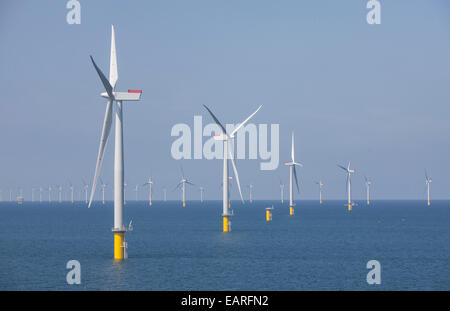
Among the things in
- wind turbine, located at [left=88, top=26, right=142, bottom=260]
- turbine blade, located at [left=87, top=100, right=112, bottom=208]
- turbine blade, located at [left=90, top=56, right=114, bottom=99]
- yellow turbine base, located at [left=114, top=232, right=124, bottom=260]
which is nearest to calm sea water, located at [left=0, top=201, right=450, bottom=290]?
yellow turbine base, located at [left=114, top=232, right=124, bottom=260]

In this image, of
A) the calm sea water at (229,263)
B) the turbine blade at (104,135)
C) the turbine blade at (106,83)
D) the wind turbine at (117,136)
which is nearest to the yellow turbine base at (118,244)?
the wind turbine at (117,136)

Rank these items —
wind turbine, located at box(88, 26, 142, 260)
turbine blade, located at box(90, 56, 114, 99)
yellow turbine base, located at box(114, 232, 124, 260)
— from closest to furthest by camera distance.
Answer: turbine blade, located at box(90, 56, 114, 99) → wind turbine, located at box(88, 26, 142, 260) → yellow turbine base, located at box(114, 232, 124, 260)

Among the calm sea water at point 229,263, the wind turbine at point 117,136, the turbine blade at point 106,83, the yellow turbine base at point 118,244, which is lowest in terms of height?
the calm sea water at point 229,263

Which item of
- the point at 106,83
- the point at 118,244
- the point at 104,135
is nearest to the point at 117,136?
the point at 104,135

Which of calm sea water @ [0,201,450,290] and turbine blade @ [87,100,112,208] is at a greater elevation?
turbine blade @ [87,100,112,208]

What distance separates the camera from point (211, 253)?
4035 inches

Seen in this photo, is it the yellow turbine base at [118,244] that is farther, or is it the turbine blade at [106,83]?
the yellow turbine base at [118,244]

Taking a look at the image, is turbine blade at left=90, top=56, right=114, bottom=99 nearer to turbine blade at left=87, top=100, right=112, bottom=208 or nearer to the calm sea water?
turbine blade at left=87, top=100, right=112, bottom=208

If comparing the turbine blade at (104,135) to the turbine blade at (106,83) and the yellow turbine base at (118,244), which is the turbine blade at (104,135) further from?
the yellow turbine base at (118,244)

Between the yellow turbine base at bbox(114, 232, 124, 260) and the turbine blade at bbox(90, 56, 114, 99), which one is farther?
the yellow turbine base at bbox(114, 232, 124, 260)

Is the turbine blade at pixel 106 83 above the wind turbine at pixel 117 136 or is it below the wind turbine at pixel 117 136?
above

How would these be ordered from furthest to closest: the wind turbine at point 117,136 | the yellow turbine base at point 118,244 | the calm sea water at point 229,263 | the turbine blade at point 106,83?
the yellow turbine base at point 118,244
the wind turbine at point 117,136
the calm sea water at point 229,263
the turbine blade at point 106,83
